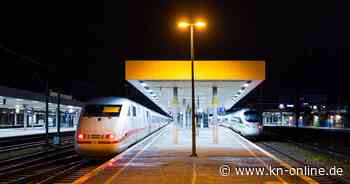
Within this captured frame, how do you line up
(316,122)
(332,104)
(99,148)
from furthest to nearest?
(332,104), (316,122), (99,148)

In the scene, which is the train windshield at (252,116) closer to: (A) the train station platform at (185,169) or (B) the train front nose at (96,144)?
(A) the train station platform at (185,169)

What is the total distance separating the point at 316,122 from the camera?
72.6 m

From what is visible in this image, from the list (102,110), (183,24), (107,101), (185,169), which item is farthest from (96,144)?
(183,24)

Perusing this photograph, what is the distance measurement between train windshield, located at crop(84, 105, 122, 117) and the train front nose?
1258 millimetres

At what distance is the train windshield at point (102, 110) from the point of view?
20009 mm

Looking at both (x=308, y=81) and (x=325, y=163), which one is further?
(x=308, y=81)

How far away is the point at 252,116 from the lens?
37938 millimetres

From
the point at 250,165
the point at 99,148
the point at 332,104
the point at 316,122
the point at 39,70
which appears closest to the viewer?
the point at 250,165

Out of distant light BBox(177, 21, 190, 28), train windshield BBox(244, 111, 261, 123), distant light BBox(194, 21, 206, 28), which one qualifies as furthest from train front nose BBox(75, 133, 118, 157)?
train windshield BBox(244, 111, 261, 123)

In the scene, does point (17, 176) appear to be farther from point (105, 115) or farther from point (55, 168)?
point (105, 115)

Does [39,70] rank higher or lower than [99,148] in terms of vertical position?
higher

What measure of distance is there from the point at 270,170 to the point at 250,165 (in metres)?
1.48

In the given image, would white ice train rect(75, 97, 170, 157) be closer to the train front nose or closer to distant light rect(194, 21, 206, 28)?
the train front nose

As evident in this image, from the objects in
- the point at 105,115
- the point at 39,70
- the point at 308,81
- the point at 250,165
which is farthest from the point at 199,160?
the point at 308,81
